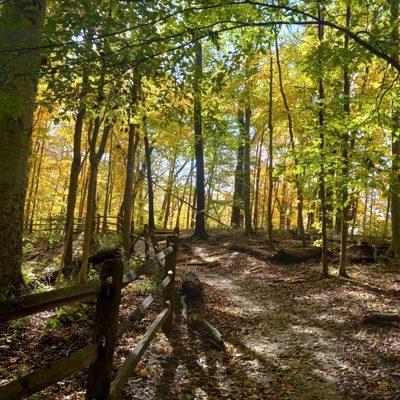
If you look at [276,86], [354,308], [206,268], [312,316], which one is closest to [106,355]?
[312,316]

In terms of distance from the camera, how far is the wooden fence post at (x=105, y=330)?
9.99 feet

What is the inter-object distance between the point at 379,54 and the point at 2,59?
488cm

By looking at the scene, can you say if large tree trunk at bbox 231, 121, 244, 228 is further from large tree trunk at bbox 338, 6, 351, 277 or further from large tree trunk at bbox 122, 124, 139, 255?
large tree trunk at bbox 338, 6, 351, 277

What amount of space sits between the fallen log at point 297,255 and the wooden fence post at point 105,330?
34.4ft

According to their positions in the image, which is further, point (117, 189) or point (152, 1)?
point (117, 189)

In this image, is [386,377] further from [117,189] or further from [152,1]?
[117,189]

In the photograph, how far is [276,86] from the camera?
56.0 ft

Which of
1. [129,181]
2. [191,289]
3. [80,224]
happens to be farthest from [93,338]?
[80,224]

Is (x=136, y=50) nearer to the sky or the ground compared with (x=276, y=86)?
nearer to the ground

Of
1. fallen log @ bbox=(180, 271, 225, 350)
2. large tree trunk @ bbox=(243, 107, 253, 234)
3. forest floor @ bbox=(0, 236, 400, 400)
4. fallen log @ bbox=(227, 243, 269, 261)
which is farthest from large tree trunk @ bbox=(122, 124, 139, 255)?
large tree trunk @ bbox=(243, 107, 253, 234)

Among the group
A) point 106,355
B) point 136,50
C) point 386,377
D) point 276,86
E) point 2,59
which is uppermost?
point 276,86

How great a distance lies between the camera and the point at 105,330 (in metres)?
3.05

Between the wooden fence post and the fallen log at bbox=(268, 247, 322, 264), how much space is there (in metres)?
10.5

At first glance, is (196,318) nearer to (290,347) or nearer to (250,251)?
(290,347)
